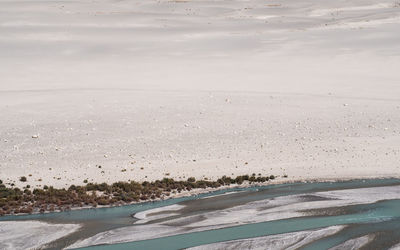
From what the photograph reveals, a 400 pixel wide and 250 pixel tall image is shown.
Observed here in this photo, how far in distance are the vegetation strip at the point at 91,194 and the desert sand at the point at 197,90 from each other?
0.89 meters

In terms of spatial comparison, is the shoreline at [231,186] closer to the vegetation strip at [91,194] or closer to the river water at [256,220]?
the vegetation strip at [91,194]

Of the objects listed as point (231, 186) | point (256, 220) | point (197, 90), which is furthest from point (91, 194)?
point (197, 90)

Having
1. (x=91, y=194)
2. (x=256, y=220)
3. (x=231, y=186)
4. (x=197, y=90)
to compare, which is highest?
(x=197, y=90)

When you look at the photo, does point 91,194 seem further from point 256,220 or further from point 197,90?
point 197,90

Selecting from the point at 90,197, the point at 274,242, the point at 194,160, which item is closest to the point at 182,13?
the point at 194,160

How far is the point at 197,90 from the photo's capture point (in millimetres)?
43438

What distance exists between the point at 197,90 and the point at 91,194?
16.9 m

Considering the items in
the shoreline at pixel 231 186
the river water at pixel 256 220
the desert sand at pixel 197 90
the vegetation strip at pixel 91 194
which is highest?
the desert sand at pixel 197 90

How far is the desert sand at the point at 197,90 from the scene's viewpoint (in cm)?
3131

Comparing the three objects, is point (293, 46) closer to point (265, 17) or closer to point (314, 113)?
point (265, 17)

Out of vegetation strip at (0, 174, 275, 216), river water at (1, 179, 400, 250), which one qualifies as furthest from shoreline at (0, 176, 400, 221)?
river water at (1, 179, 400, 250)

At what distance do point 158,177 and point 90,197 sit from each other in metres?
3.27

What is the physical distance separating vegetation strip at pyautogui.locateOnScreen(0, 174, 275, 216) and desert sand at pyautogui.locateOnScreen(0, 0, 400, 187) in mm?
890

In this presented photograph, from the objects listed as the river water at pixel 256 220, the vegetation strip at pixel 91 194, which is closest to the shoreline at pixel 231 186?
the vegetation strip at pixel 91 194
